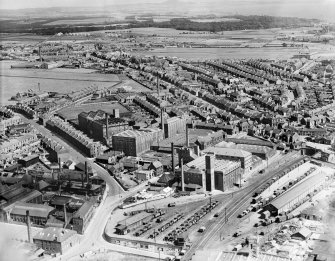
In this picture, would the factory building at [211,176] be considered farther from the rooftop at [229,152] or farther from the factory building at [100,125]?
the factory building at [100,125]

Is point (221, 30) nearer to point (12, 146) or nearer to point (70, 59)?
point (70, 59)

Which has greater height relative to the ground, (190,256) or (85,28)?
(85,28)

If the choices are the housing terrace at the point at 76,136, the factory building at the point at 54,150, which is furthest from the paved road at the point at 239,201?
the factory building at the point at 54,150

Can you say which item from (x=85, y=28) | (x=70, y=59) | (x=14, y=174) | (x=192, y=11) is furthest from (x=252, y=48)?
(x=14, y=174)

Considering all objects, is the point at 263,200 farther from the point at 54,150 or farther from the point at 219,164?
the point at 54,150

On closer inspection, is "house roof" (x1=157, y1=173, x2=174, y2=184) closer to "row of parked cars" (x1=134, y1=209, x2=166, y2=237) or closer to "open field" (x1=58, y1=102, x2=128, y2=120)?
"row of parked cars" (x1=134, y1=209, x2=166, y2=237)

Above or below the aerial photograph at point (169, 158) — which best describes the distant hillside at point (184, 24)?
above
